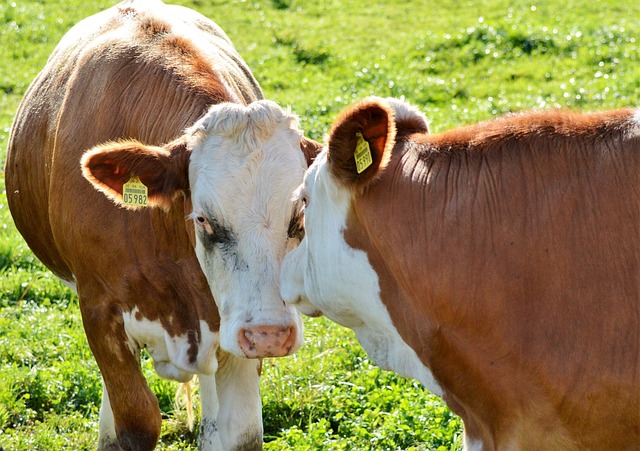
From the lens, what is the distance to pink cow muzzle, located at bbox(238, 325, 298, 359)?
4.41 m

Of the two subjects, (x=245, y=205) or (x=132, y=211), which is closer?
(x=245, y=205)

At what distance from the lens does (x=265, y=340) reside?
441cm

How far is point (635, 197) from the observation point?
11.3ft

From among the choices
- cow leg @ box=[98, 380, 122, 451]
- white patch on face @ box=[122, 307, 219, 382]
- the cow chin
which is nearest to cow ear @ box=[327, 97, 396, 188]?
the cow chin

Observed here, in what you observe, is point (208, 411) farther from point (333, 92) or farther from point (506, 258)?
point (333, 92)

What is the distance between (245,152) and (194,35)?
1440mm

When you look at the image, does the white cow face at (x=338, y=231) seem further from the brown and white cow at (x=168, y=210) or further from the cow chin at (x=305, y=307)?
the brown and white cow at (x=168, y=210)

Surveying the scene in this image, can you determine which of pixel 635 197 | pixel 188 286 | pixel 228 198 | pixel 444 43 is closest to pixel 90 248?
pixel 188 286

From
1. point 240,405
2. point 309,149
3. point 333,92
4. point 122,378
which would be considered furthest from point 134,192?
point 333,92

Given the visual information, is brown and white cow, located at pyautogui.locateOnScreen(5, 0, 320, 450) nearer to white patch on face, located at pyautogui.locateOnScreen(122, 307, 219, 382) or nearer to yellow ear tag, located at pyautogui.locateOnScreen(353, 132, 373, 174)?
white patch on face, located at pyautogui.locateOnScreen(122, 307, 219, 382)

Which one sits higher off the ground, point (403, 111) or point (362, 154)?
point (403, 111)

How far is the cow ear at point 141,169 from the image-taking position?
4.60 meters

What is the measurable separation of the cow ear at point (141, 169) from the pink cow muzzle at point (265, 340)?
80 centimetres

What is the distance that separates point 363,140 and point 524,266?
30.1 inches
